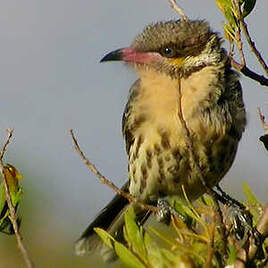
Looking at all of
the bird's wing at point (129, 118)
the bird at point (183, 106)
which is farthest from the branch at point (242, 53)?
the bird's wing at point (129, 118)

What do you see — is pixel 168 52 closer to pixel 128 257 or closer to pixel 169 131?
pixel 169 131

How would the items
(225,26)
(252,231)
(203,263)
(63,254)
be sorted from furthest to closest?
1. (63,254)
2. (225,26)
3. (252,231)
4. (203,263)

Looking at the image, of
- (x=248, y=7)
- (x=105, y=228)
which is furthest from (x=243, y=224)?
(x=105, y=228)

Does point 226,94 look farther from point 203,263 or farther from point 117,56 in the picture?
point 203,263

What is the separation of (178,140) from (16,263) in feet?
3.18

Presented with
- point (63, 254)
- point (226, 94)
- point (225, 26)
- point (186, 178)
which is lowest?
point (63, 254)

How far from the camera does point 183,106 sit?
3752 millimetres

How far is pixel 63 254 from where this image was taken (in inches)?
172

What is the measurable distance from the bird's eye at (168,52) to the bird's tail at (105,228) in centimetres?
88

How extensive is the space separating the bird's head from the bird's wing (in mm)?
335

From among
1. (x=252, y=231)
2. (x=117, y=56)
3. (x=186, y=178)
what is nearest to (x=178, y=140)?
(x=186, y=178)

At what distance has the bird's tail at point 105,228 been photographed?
3.78 metres

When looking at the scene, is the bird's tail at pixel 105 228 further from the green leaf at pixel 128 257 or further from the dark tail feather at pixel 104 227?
the green leaf at pixel 128 257

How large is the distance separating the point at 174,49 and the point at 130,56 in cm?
31
